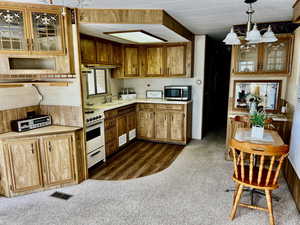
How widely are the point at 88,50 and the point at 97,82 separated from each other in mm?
1046

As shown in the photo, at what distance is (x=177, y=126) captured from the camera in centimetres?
484

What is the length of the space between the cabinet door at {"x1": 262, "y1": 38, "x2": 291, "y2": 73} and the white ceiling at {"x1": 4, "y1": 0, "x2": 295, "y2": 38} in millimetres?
406

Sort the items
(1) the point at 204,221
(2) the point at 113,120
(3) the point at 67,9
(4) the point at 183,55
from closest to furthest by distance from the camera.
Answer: (1) the point at 204,221 → (3) the point at 67,9 → (2) the point at 113,120 → (4) the point at 183,55

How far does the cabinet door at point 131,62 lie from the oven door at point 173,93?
2.90 ft

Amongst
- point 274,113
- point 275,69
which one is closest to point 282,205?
point 274,113

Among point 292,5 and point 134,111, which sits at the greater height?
point 292,5

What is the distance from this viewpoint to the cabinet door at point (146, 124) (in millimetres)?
5039

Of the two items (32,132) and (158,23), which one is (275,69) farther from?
(32,132)

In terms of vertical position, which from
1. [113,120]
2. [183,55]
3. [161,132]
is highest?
[183,55]

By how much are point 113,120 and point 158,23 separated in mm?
2118

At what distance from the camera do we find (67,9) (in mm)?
2812

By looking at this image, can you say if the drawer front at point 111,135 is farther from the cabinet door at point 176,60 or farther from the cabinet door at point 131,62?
the cabinet door at point 176,60

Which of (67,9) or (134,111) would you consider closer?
(67,9)

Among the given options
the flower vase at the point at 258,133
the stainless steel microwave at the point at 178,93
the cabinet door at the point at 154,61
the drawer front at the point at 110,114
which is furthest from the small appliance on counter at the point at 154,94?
the flower vase at the point at 258,133
